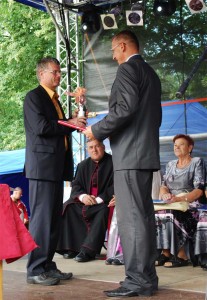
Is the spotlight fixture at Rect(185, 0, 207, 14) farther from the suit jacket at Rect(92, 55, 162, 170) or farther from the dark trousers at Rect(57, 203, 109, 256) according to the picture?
the suit jacket at Rect(92, 55, 162, 170)

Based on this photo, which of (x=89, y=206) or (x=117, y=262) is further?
(x=89, y=206)

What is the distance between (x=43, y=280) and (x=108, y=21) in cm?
505

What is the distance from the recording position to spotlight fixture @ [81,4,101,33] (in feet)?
29.1

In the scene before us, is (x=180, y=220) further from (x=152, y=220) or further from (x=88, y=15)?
(x=88, y=15)

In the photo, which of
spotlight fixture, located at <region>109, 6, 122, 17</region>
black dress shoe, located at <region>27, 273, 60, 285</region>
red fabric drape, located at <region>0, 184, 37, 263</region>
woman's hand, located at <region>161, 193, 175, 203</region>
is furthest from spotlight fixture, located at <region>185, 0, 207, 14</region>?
red fabric drape, located at <region>0, 184, 37, 263</region>

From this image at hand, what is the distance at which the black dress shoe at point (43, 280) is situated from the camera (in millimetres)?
4731

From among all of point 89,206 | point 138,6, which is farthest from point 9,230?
point 138,6

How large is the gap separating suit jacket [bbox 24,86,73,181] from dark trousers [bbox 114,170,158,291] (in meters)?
0.77

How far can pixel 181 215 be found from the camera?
6070 millimetres

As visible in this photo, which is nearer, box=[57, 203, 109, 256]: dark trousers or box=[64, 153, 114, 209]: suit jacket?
box=[57, 203, 109, 256]: dark trousers

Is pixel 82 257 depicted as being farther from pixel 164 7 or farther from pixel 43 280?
pixel 164 7

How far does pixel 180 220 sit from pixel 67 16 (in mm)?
4209

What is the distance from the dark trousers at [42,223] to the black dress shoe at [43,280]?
0.04 metres

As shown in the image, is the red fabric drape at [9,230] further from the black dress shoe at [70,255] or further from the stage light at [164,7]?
the stage light at [164,7]
